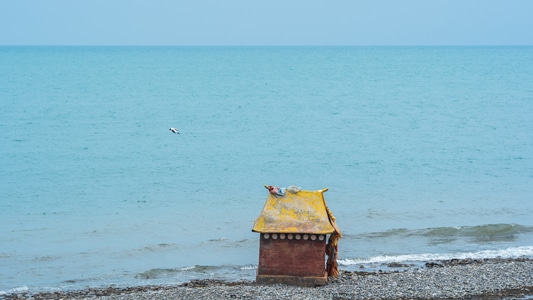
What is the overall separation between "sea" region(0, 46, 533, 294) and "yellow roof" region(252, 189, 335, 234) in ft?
12.9

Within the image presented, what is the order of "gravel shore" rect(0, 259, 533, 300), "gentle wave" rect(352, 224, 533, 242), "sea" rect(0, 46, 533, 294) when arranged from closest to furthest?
"gravel shore" rect(0, 259, 533, 300), "sea" rect(0, 46, 533, 294), "gentle wave" rect(352, 224, 533, 242)

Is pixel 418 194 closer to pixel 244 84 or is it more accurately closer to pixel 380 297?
pixel 380 297

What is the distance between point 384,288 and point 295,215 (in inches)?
106

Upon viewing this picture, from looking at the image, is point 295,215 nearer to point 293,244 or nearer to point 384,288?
point 293,244

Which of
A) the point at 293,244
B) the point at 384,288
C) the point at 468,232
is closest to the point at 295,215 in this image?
the point at 293,244

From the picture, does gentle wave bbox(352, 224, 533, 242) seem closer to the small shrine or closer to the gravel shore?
the gravel shore

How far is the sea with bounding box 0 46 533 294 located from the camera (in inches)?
939

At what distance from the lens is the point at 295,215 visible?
1856cm

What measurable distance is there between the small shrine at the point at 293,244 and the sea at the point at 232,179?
140 inches

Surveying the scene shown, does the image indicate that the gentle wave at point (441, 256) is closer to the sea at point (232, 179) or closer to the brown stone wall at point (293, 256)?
the sea at point (232, 179)

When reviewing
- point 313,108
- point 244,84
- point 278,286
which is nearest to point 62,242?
point 278,286

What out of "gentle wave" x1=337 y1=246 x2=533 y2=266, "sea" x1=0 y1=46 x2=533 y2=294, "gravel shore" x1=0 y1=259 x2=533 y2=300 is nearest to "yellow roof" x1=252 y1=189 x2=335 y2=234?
"gravel shore" x1=0 y1=259 x2=533 y2=300

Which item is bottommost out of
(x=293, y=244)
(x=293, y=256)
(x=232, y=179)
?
(x=232, y=179)

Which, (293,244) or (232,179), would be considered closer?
(293,244)
